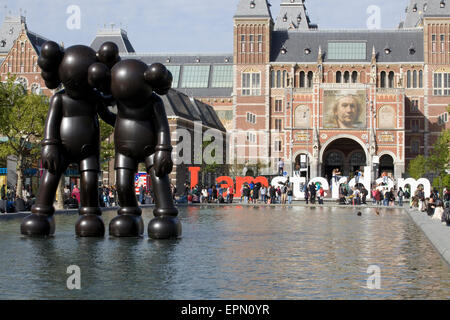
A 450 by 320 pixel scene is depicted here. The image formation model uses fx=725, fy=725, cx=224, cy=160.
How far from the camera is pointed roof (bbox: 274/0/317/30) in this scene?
90.3 metres

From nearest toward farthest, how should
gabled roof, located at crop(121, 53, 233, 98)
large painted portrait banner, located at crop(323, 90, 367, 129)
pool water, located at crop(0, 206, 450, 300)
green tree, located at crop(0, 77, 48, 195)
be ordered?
1. pool water, located at crop(0, 206, 450, 300)
2. green tree, located at crop(0, 77, 48, 195)
3. large painted portrait banner, located at crop(323, 90, 367, 129)
4. gabled roof, located at crop(121, 53, 233, 98)

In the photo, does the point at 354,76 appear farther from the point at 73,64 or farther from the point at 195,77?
the point at 73,64

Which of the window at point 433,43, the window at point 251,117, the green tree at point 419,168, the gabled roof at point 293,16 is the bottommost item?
the green tree at point 419,168

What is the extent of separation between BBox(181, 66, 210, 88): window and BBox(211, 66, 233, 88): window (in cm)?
93

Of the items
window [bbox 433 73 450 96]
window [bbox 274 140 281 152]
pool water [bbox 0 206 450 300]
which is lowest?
pool water [bbox 0 206 450 300]

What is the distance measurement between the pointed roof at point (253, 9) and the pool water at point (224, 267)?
58.5 metres

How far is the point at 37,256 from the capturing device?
36.4 ft

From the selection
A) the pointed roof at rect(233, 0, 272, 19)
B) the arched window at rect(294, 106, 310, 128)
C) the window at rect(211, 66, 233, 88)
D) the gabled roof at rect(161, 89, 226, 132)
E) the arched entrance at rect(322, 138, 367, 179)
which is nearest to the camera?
the gabled roof at rect(161, 89, 226, 132)

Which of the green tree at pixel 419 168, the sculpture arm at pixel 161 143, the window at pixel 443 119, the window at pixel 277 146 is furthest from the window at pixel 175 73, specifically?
the sculpture arm at pixel 161 143

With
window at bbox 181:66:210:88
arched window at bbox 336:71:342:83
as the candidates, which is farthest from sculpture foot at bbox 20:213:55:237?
window at bbox 181:66:210:88

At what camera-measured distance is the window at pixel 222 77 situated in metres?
84.2

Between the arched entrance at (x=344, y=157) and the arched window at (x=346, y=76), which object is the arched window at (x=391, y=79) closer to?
the arched window at (x=346, y=76)

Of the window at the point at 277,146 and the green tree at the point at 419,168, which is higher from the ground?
the window at the point at 277,146

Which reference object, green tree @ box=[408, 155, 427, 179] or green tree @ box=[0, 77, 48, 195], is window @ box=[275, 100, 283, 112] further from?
green tree @ box=[0, 77, 48, 195]
